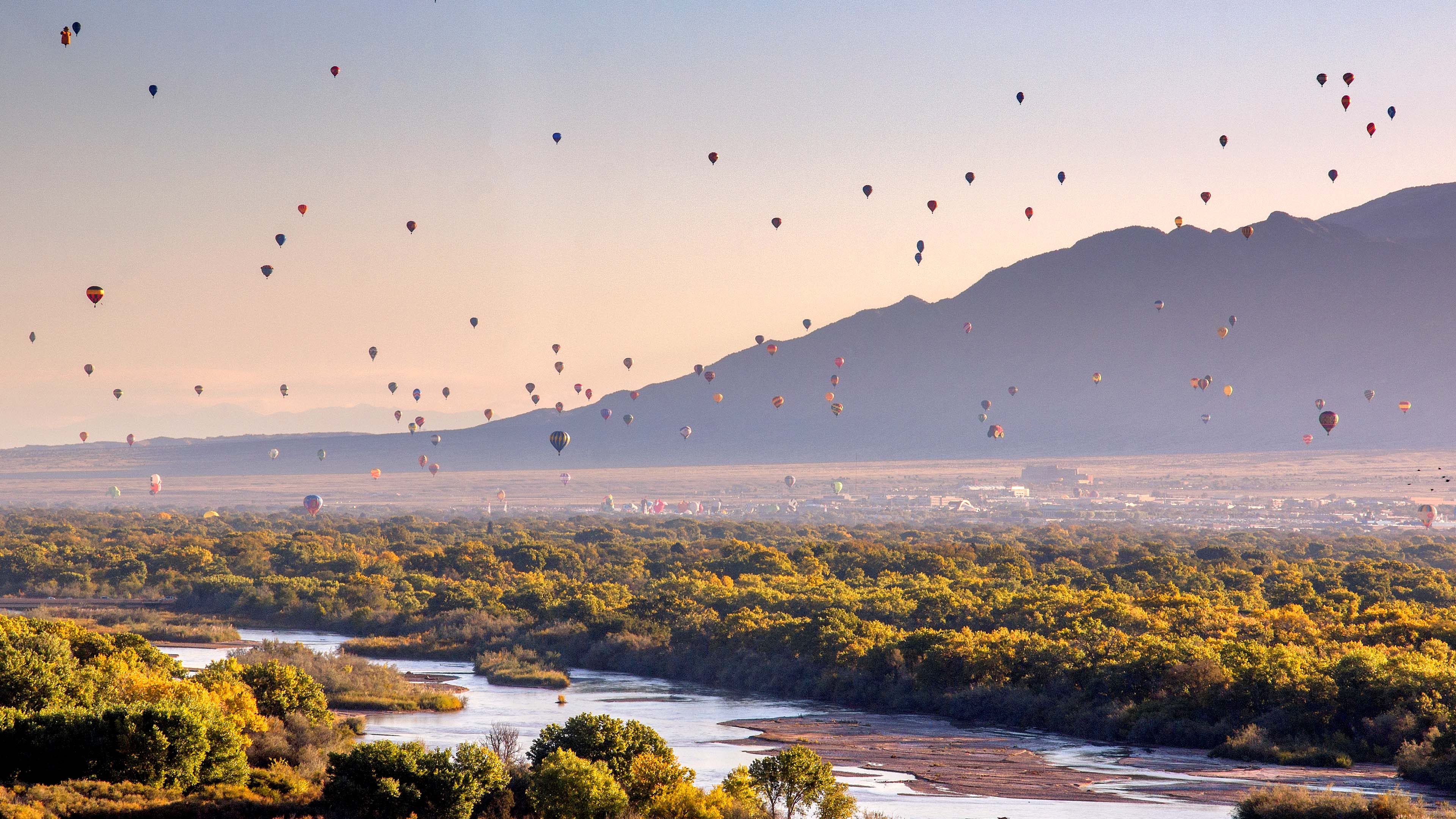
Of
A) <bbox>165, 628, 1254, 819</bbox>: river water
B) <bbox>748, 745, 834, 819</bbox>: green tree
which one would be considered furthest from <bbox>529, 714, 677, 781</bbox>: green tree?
<bbox>165, 628, 1254, 819</bbox>: river water

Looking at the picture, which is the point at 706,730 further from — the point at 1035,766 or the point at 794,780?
the point at 794,780

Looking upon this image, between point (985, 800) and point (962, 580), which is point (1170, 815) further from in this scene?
point (962, 580)

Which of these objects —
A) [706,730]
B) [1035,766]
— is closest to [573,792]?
[1035,766]

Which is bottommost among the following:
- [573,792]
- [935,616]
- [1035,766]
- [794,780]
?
[1035,766]

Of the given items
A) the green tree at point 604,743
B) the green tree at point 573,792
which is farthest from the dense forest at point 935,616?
the green tree at point 573,792

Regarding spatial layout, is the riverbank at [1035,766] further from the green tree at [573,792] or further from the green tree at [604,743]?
the green tree at [573,792]

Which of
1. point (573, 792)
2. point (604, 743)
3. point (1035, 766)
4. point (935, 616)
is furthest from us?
point (935, 616)
